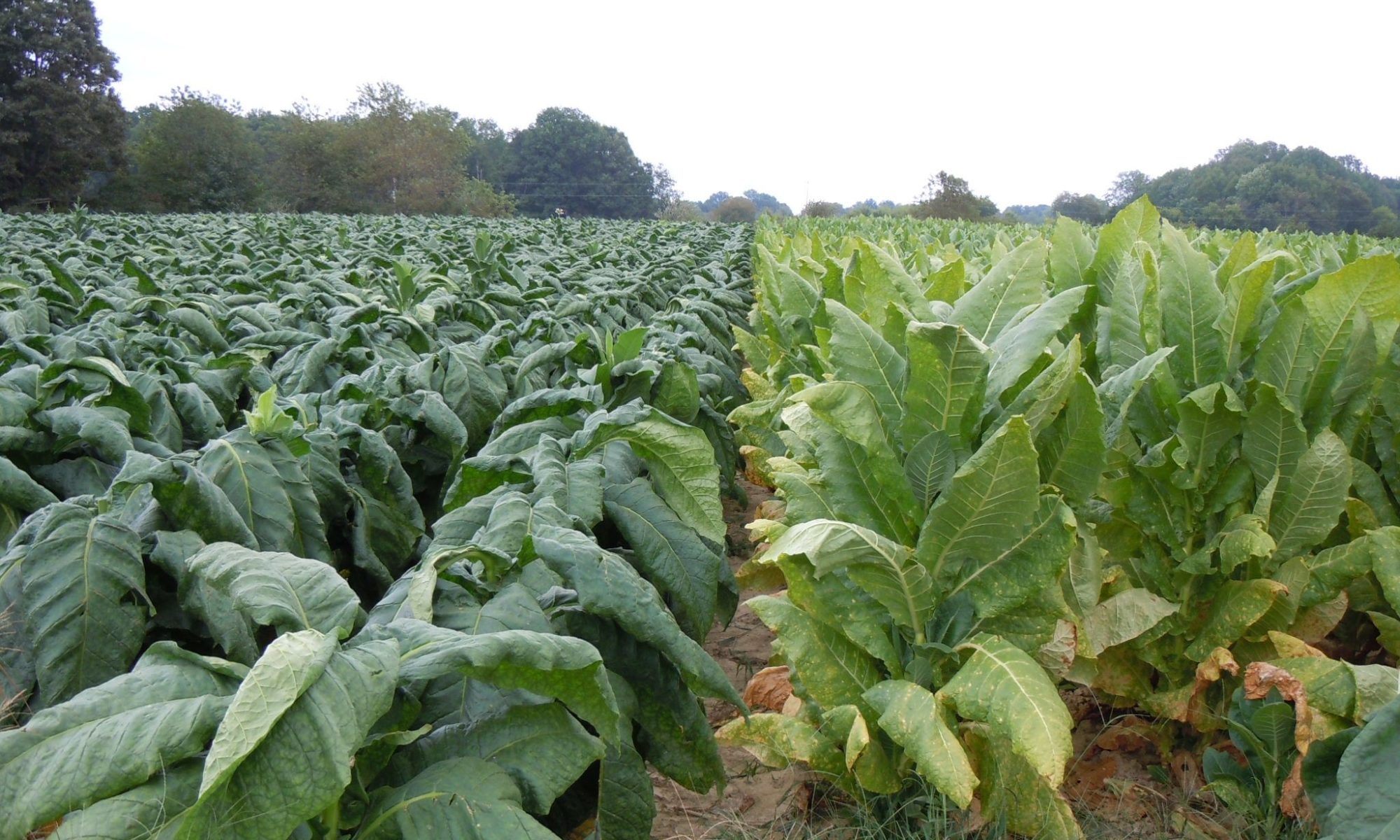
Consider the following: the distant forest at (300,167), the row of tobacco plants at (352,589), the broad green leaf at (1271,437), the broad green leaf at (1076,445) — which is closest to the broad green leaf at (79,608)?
the row of tobacco plants at (352,589)

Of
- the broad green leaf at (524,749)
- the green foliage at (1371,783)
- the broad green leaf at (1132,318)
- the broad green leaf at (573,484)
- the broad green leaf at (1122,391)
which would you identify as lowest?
the green foliage at (1371,783)

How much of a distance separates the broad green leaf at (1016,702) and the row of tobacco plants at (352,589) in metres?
0.52

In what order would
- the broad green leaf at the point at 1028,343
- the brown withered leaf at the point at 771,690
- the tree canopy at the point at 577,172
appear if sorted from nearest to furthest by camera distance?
the broad green leaf at the point at 1028,343 → the brown withered leaf at the point at 771,690 → the tree canopy at the point at 577,172

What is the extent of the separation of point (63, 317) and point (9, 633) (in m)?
4.81

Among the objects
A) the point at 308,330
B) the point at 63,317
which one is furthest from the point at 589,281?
the point at 63,317

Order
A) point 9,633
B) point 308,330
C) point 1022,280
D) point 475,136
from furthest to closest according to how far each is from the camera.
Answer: point 475,136 → point 308,330 → point 1022,280 → point 9,633

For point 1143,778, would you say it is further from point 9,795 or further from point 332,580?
point 9,795

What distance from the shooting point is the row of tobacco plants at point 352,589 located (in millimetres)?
1133

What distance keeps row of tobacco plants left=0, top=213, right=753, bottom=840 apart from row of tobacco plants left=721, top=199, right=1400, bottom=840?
374 millimetres

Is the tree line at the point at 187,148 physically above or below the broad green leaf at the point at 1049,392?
above

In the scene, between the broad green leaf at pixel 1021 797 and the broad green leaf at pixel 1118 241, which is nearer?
the broad green leaf at pixel 1021 797

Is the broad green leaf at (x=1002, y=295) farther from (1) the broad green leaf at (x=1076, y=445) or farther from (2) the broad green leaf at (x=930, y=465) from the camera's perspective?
(2) the broad green leaf at (x=930, y=465)

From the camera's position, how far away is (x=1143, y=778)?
105 inches

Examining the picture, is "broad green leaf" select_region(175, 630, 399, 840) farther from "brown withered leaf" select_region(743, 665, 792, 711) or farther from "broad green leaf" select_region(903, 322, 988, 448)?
"brown withered leaf" select_region(743, 665, 792, 711)
